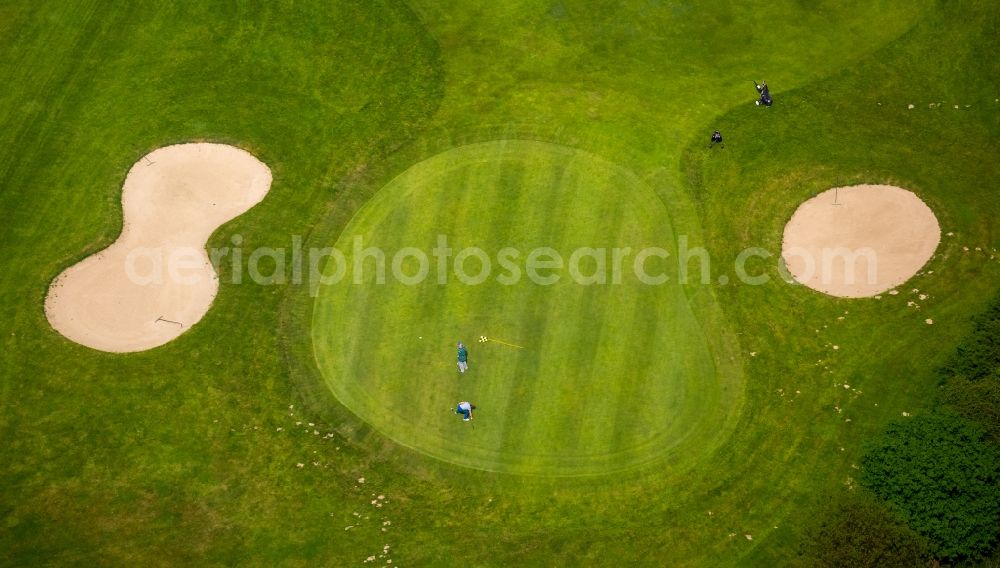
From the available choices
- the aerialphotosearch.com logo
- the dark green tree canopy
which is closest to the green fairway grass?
the aerialphotosearch.com logo


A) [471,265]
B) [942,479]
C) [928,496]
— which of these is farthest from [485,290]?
[942,479]

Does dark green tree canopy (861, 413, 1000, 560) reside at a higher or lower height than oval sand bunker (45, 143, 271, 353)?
lower

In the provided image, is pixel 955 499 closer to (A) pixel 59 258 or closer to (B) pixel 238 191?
(B) pixel 238 191

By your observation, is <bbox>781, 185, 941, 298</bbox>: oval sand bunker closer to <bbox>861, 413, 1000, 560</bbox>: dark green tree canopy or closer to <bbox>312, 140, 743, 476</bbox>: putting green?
<bbox>312, 140, 743, 476</bbox>: putting green

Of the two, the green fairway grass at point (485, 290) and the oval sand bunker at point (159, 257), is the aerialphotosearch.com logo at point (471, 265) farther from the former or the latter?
the green fairway grass at point (485, 290)

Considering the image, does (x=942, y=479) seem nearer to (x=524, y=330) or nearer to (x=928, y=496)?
(x=928, y=496)

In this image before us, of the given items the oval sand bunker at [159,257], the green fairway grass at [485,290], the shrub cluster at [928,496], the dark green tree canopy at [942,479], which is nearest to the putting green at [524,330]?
the green fairway grass at [485,290]
